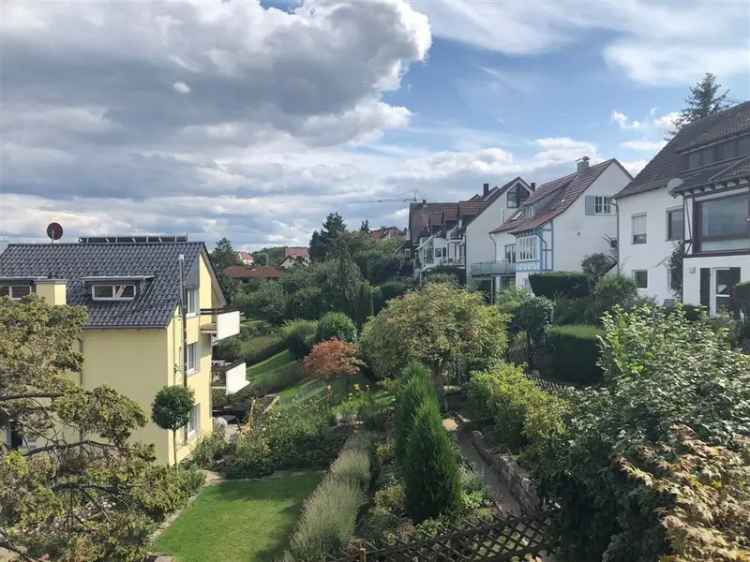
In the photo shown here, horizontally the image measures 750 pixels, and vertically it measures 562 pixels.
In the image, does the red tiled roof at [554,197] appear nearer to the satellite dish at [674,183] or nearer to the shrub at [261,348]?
the satellite dish at [674,183]

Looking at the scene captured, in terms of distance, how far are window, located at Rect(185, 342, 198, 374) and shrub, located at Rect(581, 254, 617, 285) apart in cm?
2254

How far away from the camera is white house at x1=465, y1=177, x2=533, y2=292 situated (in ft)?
164

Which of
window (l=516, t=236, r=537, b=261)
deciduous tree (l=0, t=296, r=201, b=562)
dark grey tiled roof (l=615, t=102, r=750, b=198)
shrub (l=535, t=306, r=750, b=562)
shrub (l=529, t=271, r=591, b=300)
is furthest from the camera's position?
window (l=516, t=236, r=537, b=261)

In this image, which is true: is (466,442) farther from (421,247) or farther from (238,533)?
(421,247)

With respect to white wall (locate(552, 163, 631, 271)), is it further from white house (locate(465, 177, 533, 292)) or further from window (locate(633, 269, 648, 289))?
white house (locate(465, 177, 533, 292))

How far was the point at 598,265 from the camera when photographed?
33562 millimetres

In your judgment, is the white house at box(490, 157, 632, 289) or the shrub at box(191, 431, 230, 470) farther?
the white house at box(490, 157, 632, 289)

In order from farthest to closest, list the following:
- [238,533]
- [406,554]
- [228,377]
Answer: [228,377]
[238,533]
[406,554]

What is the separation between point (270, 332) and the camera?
1887 inches

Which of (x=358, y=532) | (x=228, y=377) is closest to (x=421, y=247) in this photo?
(x=228, y=377)

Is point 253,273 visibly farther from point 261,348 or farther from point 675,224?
point 675,224

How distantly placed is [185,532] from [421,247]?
49.6 m

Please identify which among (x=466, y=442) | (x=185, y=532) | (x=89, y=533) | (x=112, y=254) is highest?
(x=112, y=254)

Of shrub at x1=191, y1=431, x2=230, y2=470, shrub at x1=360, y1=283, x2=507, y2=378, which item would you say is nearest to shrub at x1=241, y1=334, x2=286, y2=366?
shrub at x1=191, y1=431, x2=230, y2=470
